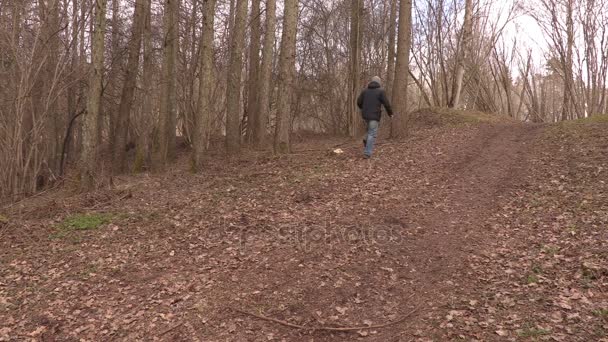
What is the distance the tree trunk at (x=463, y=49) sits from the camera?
721 inches

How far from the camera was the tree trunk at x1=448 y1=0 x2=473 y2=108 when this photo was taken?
1831 cm

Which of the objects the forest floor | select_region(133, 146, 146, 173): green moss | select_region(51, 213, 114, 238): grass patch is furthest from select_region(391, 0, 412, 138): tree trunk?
select_region(133, 146, 146, 173): green moss

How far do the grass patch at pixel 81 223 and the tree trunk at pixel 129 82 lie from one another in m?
7.65

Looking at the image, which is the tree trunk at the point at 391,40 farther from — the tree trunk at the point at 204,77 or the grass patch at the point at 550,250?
the grass patch at the point at 550,250

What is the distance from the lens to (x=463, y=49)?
18.5 metres

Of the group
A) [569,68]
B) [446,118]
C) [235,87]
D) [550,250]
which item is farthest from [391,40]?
[550,250]

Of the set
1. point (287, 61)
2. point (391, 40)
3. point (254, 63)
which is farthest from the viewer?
point (391, 40)

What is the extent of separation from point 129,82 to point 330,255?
37.3 ft

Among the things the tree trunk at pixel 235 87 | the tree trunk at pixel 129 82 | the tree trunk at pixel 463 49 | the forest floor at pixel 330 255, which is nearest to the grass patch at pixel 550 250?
the forest floor at pixel 330 255

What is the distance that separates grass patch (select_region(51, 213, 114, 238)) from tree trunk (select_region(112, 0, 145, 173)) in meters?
7.65

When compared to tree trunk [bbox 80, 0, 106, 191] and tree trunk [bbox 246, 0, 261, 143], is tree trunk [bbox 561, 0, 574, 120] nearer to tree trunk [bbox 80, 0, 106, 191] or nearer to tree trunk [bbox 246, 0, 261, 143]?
tree trunk [bbox 246, 0, 261, 143]

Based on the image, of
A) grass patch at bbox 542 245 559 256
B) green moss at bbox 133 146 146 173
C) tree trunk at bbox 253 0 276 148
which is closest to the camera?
grass patch at bbox 542 245 559 256

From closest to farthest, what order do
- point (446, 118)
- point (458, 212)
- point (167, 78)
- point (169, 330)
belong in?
point (169, 330) < point (458, 212) < point (167, 78) < point (446, 118)

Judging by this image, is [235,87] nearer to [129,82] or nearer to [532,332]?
[129,82]
